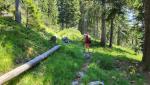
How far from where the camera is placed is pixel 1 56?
11.4 metres

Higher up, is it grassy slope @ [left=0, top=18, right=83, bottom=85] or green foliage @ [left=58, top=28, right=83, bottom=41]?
grassy slope @ [left=0, top=18, right=83, bottom=85]

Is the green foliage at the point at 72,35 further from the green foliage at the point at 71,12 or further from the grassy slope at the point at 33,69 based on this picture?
the grassy slope at the point at 33,69

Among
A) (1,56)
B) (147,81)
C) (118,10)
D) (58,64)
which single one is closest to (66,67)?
(58,64)

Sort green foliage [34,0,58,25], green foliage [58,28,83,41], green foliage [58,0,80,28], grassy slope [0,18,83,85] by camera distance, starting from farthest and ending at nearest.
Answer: green foliage [34,0,58,25] → green foliage [58,0,80,28] → green foliage [58,28,83,41] → grassy slope [0,18,83,85]

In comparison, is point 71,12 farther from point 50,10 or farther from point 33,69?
point 33,69

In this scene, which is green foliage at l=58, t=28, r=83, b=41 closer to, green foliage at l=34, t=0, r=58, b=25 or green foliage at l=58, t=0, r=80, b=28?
green foliage at l=58, t=0, r=80, b=28

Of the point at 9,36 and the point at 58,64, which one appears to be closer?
the point at 58,64

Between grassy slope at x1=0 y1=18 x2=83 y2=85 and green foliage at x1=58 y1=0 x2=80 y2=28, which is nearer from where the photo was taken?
grassy slope at x1=0 y1=18 x2=83 y2=85

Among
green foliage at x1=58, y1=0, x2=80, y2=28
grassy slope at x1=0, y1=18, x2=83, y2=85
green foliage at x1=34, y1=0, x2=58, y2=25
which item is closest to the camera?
grassy slope at x1=0, y1=18, x2=83, y2=85

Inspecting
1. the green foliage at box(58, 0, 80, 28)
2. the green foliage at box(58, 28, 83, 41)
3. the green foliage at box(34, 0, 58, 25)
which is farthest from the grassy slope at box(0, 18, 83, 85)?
the green foliage at box(34, 0, 58, 25)

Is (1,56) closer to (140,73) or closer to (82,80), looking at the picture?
(82,80)

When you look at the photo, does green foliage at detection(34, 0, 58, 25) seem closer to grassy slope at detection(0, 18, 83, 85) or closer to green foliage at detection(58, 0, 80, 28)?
green foliage at detection(58, 0, 80, 28)

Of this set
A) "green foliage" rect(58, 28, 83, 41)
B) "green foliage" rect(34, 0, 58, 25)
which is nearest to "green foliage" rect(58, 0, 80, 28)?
"green foliage" rect(34, 0, 58, 25)

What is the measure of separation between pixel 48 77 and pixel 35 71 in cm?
73
